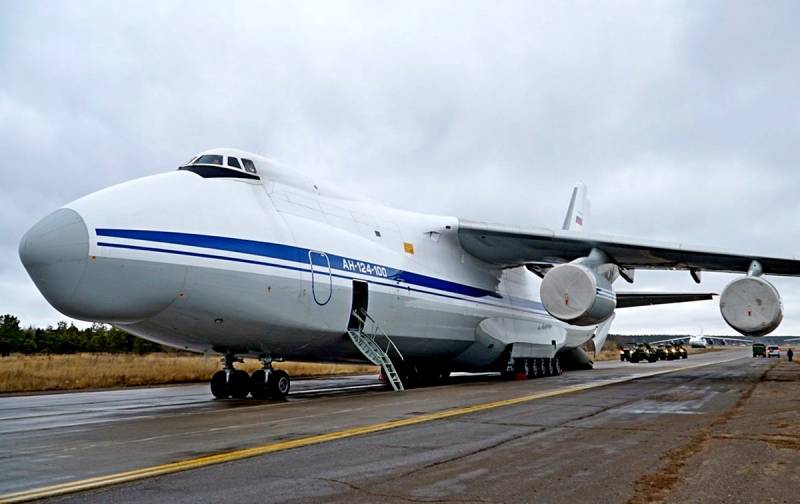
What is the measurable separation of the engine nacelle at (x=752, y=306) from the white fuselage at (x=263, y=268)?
630 centimetres

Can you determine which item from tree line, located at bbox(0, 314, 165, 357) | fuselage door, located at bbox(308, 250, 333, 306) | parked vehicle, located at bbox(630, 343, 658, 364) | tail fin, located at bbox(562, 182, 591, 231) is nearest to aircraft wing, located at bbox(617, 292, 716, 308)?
tail fin, located at bbox(562, 182, 591, 231)

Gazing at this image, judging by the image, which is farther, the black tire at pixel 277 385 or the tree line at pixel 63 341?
the tree line at pixel 63 341

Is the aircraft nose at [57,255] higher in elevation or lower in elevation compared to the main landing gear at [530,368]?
higher

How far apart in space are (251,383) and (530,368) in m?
11.0

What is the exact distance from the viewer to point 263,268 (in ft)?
38.1

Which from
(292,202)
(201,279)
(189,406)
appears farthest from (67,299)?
(292,202)

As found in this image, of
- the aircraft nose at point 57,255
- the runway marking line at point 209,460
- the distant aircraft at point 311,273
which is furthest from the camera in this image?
the distant aircraft at point 311,273

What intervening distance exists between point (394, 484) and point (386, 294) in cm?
1013

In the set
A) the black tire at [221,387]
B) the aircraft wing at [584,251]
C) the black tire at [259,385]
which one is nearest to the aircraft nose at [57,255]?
the black tire at [221,387]

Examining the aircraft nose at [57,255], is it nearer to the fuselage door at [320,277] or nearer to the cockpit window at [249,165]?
the cockpit window at [249,165]

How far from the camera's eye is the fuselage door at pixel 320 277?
497 inches

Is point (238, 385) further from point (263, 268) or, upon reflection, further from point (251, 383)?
point (263, 268)

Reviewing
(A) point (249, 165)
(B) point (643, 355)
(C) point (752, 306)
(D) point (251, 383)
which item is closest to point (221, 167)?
(A) point (249, 165)

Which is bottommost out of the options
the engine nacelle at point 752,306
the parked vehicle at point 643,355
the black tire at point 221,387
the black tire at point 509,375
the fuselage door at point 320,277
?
the parked vehicle at point 643,355
